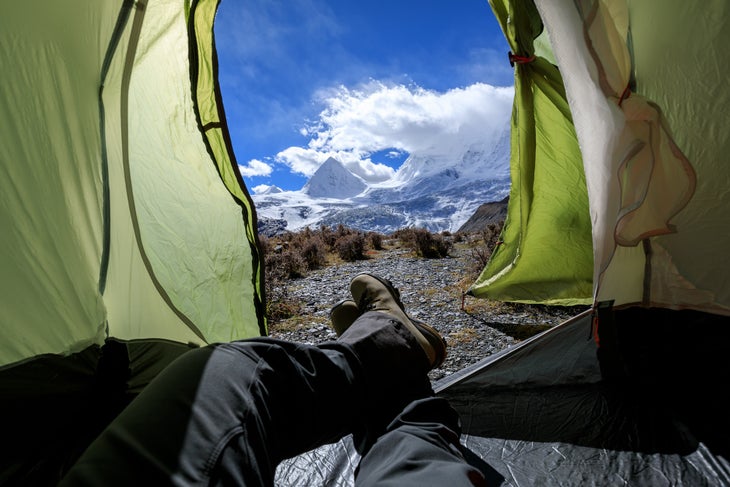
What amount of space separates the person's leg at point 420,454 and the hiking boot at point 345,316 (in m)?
0.92

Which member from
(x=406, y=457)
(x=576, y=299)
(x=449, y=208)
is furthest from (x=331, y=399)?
(x=449, y=208)

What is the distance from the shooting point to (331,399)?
4.42ft

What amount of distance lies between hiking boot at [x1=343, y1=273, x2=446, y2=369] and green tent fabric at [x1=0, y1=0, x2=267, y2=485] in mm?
793

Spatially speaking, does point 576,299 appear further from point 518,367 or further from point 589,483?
point 589,483

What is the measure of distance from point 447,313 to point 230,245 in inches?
103

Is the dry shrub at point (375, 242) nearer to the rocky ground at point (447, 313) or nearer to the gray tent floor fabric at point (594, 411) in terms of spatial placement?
the rocky ground at point (447, 313)

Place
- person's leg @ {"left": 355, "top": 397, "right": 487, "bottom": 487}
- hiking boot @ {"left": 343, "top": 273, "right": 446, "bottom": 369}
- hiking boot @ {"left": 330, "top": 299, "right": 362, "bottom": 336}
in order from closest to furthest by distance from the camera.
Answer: person's leg @ {"left": 355, "top": 397, "right": 487, "bottom": 487}, hiking boot @ {"left": 343, "top": 273, "right": 446, "bottom": 369}, hiking boot @ {"left": 330, "top": 299, "right": 362, "bottom": 336}

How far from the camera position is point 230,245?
2.56 metres

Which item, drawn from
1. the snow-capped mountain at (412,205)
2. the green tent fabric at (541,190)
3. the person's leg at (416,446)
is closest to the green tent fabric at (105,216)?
the person's leg at (416,446)

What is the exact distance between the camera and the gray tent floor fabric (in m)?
1.59

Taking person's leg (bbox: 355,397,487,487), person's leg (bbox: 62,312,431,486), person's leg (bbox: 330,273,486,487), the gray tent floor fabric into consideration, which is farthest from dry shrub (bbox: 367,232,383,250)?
person's leg (bbox: 355,397,487,487)

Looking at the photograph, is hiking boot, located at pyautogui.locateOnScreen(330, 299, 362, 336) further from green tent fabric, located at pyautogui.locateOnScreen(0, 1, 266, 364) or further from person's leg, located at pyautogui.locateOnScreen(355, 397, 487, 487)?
person's leg, located at pyautogui.locateOnScreen(355, 397, 487, 487)

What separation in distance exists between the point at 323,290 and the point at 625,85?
4.77m

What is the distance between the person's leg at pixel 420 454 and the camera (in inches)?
41.8
